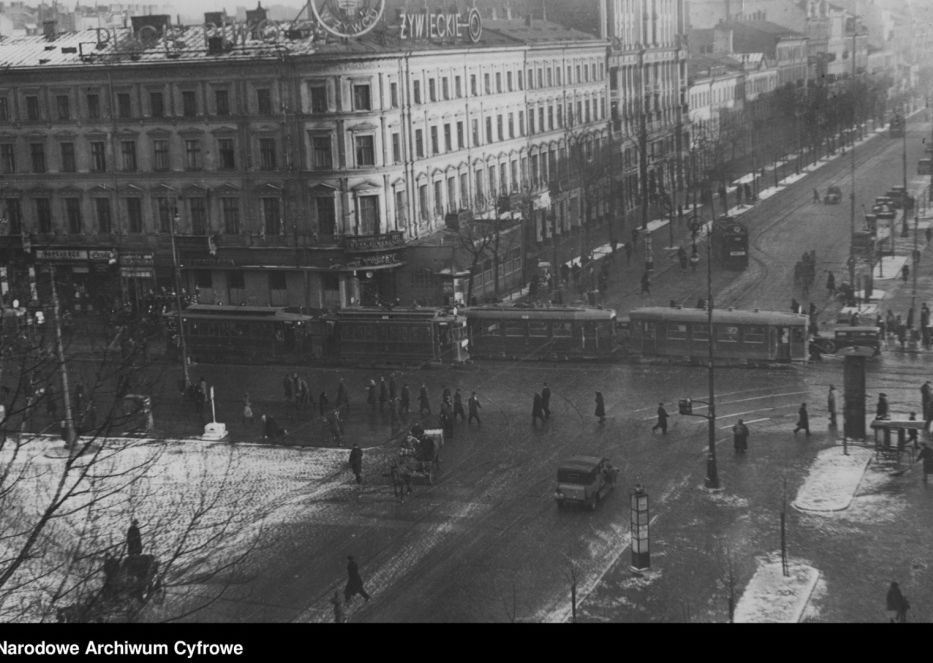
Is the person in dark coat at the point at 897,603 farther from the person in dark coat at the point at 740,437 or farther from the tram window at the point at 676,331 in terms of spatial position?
the tram window at the point at 676,331

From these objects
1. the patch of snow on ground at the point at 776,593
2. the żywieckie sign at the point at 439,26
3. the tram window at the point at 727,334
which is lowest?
the patch of snow on ground at the point at 776,593

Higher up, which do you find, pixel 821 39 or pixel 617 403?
pixel 821 39

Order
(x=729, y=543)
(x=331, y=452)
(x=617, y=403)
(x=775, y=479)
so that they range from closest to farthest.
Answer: (x=729, y=543)
(x=775, y=479)
(x=331, y=452)
(x=617, y=403)

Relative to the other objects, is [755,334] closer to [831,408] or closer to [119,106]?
[831,408]

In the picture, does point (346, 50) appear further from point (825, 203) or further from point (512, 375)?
point (825, 203)

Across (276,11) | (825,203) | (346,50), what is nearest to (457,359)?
(346,50)

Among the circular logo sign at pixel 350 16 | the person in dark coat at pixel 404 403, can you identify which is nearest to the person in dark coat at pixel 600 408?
the person in dark coat at pixel 404 403
